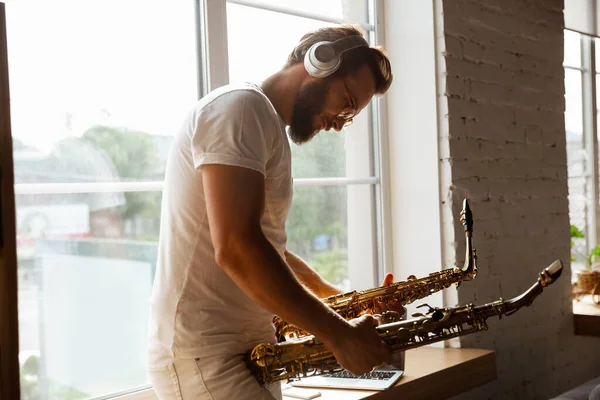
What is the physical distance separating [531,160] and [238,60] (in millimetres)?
1681

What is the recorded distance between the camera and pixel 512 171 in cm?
364

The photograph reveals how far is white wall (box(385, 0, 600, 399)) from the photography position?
3.32 metres

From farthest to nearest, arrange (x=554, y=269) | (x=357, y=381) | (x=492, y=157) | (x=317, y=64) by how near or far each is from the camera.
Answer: (x=492, y=157)
(x=357, y=381)
(x=554, y=269)
(x=317, y=64)

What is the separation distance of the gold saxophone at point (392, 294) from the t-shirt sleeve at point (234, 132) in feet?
2.13

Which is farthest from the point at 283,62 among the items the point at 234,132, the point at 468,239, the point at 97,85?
the point at 234,132

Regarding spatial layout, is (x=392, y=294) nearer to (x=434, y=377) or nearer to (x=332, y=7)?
(x=434, y=377)

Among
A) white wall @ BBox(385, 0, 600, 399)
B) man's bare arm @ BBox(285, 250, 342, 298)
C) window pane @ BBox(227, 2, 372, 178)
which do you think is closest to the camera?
man's bare arm @ BBox(285, 250, 342, 298)

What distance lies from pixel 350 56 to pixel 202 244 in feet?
2.00

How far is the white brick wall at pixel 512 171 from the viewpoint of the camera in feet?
11.0

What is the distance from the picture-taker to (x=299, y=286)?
1.55 metres

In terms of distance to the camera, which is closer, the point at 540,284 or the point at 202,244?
the point at 202,244

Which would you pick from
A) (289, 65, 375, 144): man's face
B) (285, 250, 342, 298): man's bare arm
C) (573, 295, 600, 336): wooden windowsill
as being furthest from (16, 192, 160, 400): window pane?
(573, 295, 600, 336): wooden windowsill

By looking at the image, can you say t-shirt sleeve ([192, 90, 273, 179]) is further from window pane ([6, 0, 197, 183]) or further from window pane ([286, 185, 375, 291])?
window pane ([286, 185, 375, 291])

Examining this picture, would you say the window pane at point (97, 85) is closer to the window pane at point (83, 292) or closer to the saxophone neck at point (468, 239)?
the window pane at point (83, 292)
